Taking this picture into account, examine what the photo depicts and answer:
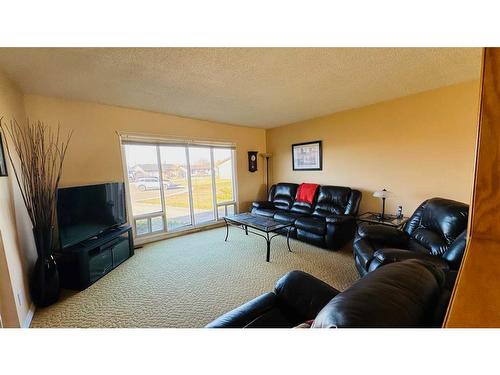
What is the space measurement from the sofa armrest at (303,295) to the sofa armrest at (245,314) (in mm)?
77

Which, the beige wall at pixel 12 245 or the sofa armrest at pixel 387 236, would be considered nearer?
the beige wall at pixel 12 245

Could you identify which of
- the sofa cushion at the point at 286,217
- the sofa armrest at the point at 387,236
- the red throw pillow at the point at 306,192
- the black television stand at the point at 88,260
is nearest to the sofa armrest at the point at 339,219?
the sofa cushion at the point at 286,217

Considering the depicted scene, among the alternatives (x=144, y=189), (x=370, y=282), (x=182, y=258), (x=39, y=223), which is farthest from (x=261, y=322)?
(x=144, y=189)

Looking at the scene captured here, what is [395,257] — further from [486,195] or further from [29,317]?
[29,317]

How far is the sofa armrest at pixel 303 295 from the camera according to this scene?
108 centimetres

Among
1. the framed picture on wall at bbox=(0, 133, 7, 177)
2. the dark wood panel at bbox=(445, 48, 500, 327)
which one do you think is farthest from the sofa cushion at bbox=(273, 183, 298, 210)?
the framed picture on wall at bbox=(0, 133, 7, 177)

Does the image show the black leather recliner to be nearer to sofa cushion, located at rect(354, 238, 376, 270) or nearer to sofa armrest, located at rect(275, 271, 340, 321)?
sofa cushion, located at rect(354, 238, 376, 270)

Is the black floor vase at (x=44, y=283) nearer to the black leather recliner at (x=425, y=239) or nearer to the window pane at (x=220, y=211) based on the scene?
the window pane at (x=220, y=211)

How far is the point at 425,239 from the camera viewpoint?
1.92 metres

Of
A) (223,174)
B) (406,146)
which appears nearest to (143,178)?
(223,174)

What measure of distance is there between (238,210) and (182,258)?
6.82ft

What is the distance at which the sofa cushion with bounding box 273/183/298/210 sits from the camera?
4.11 m
